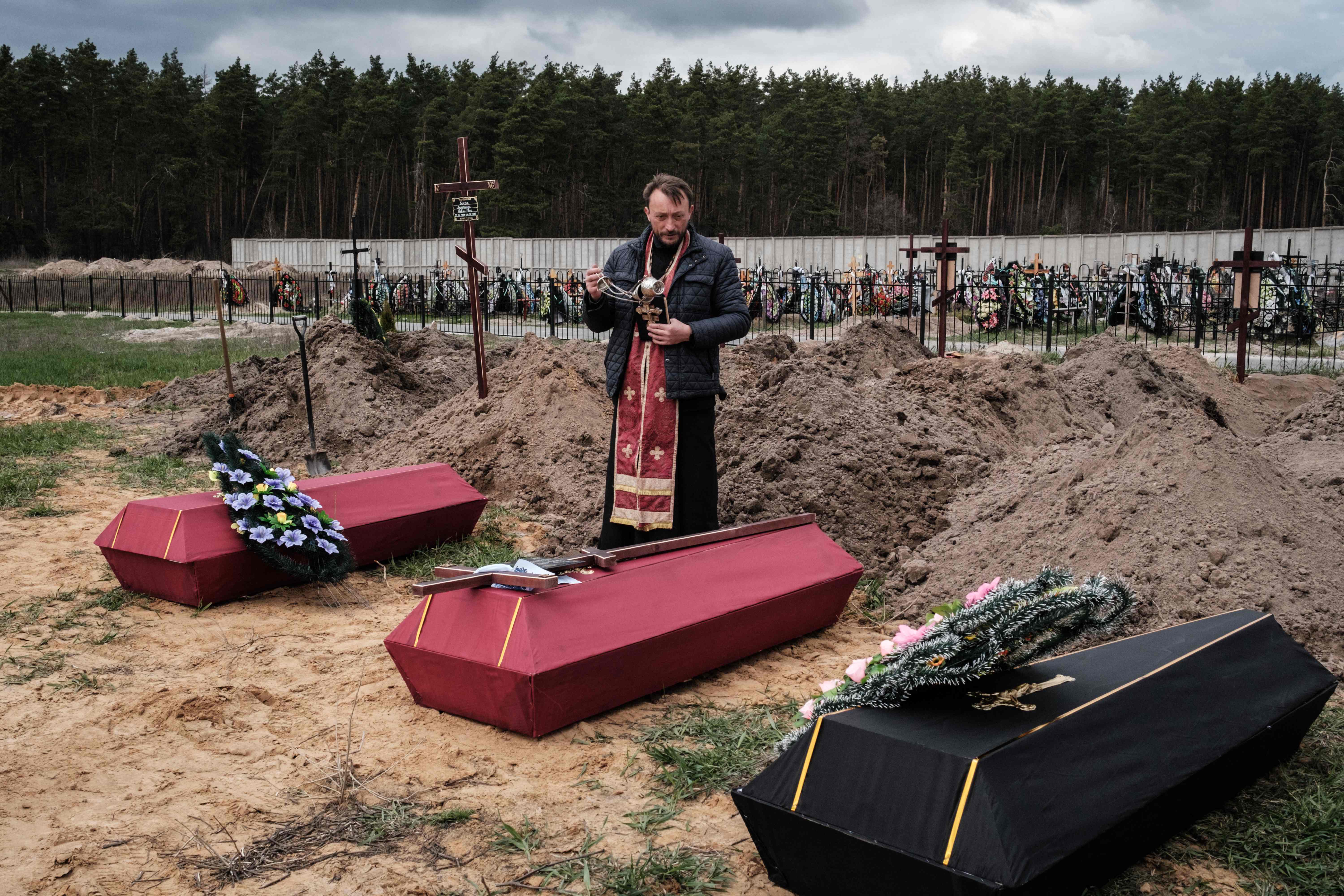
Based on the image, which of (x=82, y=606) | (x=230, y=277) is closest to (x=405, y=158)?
(x=230, y=277)

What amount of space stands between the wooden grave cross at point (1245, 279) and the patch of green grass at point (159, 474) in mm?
9834

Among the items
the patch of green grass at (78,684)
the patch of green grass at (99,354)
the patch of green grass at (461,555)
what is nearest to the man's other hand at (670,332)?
the patch of green grass at (461,555)

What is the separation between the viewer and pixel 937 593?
4809mm

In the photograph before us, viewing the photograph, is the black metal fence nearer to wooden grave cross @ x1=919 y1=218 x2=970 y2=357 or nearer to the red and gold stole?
wooden grave cross @ x1=919 y1=218 x2=970 y2=357

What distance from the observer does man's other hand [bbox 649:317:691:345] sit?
405cm

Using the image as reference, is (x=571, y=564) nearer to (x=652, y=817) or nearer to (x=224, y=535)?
(x=652, y=817)

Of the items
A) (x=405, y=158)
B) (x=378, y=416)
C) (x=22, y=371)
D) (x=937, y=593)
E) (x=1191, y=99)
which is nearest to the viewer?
(x=937, y=593)

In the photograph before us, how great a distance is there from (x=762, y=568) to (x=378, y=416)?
6.10m

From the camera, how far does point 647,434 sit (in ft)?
14.1

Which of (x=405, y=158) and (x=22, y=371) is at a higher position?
(x=405, y=158)

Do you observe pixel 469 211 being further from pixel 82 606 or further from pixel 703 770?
pixel 703 770

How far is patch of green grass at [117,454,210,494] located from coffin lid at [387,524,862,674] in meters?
4.79

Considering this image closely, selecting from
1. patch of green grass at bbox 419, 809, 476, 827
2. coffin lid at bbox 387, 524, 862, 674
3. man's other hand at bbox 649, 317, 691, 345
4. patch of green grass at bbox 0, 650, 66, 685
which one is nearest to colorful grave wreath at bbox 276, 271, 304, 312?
patch of green grass at bbox 0, 650, 66, 685

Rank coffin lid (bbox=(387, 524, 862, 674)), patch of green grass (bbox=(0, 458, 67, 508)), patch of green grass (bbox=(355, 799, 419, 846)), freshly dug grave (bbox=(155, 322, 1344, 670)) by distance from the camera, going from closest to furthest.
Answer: patch of green grass (bbox=(355, 799, 419, 846)) → coffin lid (bbox=(387, 524, 862, 674)) → freshly dug grave (bbox=(155, 322, 1344, 670)) → patch of green grass (bbox=(0, 458, 67, 508))
